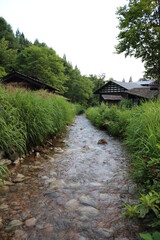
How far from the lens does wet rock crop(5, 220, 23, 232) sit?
132cm

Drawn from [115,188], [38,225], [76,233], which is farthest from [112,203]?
[38,225]

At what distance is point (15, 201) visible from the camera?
5.64 feet

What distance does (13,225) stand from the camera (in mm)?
1369

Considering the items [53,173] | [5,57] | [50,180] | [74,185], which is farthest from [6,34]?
[74,185]

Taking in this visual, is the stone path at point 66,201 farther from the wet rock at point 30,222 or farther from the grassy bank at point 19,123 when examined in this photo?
the grassy bank at point 19,123

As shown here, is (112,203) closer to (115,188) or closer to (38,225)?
(115,188)

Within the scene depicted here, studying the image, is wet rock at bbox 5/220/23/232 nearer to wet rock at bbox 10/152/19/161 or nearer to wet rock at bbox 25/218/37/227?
wet rock at bbox 25/218/37/227

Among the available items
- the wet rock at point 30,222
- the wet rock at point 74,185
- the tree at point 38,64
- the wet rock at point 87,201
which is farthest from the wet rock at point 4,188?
the tree at point 38,64

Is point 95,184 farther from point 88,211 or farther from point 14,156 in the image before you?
point 14,156

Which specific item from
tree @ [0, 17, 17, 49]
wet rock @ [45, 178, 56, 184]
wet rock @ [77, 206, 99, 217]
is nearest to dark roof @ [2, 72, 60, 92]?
wet rock @ [45, 178, 56, 184]

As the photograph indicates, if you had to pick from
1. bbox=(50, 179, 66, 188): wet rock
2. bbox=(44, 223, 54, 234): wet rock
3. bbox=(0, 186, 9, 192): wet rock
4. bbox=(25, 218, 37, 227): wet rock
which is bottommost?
bbox=(50, 179, 66, 188): wet rock

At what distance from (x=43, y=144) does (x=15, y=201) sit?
2.11 meters

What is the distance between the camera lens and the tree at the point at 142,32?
41.8 ft

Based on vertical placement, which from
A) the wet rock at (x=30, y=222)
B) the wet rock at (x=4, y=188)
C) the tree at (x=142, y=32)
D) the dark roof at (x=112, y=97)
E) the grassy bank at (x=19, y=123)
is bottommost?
the wet rock at (x=30, y=222)
